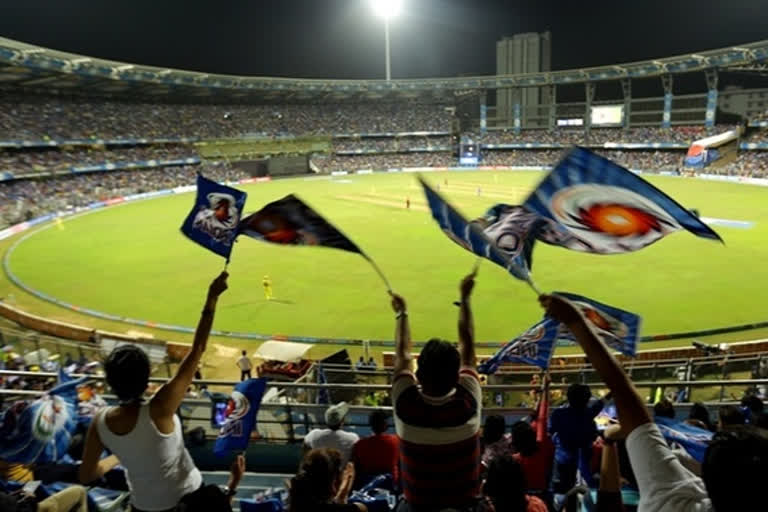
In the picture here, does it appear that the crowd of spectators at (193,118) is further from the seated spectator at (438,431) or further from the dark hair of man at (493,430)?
the seated spectator at (438,431)

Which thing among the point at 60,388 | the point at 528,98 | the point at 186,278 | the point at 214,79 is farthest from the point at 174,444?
the point at 528,98

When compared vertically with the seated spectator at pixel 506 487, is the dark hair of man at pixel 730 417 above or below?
below

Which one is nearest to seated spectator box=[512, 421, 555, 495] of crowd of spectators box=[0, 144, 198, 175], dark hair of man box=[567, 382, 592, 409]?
dark hair of man box=[567, 382, 592, 409]

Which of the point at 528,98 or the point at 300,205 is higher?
the point at 528,98

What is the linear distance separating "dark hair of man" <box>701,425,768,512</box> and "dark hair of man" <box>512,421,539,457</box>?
2365 mm

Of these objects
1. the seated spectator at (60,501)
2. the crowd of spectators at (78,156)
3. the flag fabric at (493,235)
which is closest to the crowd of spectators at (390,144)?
the crowd of spectators at (78,156)

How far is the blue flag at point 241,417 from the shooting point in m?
4.39

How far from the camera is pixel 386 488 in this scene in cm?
430

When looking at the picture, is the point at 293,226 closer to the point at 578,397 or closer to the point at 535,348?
the point at 535,348

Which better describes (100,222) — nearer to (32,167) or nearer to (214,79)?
(32,167)

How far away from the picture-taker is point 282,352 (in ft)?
44.8

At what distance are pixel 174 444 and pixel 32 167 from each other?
5815 centimetres

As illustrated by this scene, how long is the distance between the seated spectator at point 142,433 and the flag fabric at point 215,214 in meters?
2.80

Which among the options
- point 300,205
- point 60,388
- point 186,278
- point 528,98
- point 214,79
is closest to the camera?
point 60,388
